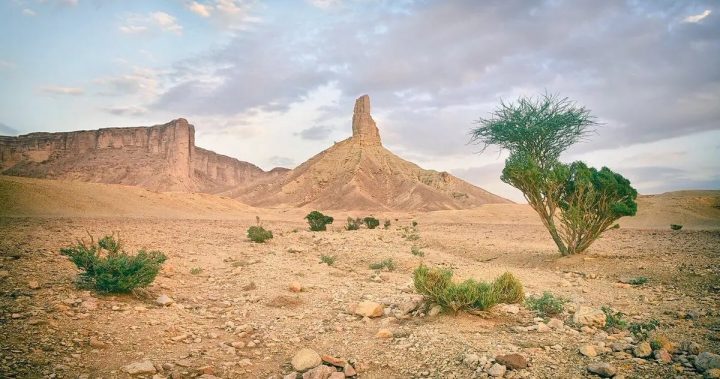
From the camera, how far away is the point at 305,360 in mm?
4852

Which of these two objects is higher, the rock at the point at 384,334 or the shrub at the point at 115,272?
the shrub at the point at 115,272

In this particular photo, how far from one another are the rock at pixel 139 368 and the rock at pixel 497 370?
3.72 metres

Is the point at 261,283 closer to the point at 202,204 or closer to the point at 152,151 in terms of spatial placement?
the point at 202,204

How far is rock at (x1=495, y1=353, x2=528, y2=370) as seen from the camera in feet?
14.3

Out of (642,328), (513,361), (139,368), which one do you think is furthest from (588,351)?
(139,368)

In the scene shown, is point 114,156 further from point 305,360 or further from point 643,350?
point 643,350

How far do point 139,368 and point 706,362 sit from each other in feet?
19.2

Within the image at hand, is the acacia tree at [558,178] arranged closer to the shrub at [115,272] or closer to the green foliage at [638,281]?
the green foliage at [638,281]

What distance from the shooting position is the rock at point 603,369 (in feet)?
13.2

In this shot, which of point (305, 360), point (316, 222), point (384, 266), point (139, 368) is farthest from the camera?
point (316, 222)

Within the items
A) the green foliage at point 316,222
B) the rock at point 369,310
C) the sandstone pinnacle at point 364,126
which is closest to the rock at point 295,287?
the rock at point 369,310

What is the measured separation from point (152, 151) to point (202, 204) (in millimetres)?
83474

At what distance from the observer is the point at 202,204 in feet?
190

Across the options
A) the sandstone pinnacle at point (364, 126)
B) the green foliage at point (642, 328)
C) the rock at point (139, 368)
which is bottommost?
the rock at point (139, 368)
